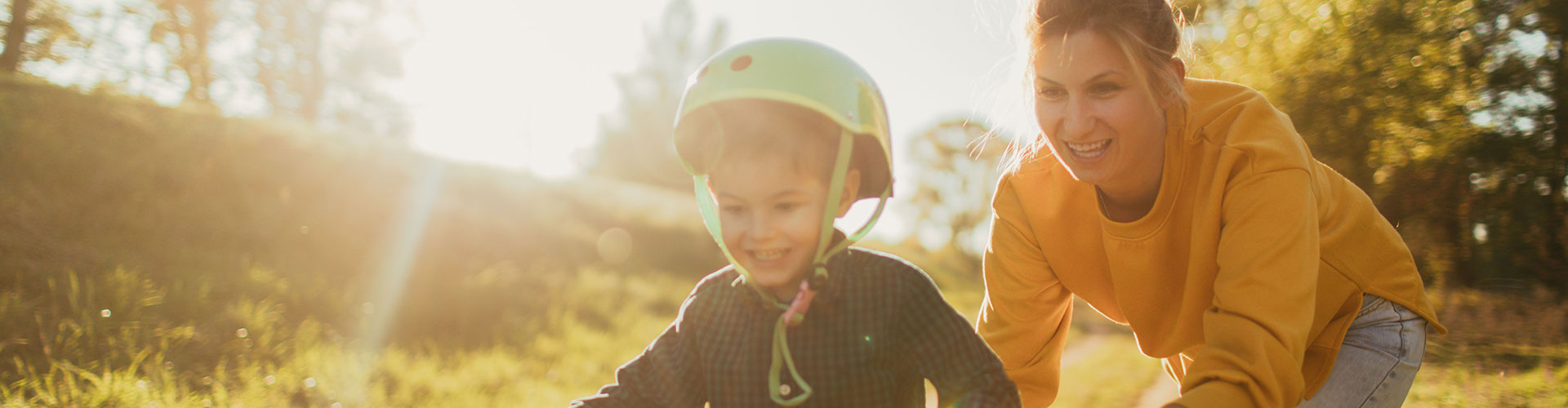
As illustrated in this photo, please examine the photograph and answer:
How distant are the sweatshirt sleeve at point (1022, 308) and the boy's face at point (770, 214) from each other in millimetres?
1217

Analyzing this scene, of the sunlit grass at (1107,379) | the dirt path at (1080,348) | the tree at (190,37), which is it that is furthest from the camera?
the tree at (190,37)

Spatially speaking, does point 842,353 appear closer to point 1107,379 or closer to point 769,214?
point 769,214

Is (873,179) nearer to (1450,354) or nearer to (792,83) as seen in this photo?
(792,83)

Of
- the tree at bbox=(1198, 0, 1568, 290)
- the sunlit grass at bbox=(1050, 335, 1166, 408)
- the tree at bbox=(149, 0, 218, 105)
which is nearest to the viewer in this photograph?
the sunlit grass at bbox=(1050, 335, 1166, 408)

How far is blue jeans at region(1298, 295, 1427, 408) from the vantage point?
8.79 ft

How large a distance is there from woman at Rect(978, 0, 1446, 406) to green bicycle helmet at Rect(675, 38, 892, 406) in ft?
2.86

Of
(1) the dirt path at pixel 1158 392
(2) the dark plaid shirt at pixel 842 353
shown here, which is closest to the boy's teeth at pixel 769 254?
(2) the dark plaid shirt at pixel 842 353

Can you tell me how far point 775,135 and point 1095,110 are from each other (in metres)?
1.18

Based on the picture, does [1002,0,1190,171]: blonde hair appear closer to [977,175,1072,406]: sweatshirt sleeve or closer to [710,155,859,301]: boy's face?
[977,175,1072,406]: sweatshirt sleeve

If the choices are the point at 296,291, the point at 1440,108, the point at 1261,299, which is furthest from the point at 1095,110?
the point at 1440,108

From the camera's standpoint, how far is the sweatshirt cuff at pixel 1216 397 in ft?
6.43

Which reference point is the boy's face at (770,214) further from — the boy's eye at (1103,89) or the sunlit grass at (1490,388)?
the sunlit grass at (1490,388)

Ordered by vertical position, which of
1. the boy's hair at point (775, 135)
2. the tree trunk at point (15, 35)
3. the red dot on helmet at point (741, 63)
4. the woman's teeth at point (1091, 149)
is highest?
the tree trunk at point (15, 35)

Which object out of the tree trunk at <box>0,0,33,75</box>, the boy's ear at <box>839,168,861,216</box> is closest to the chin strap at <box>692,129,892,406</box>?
the boy's ear at <box>839,168,861,216</box>
